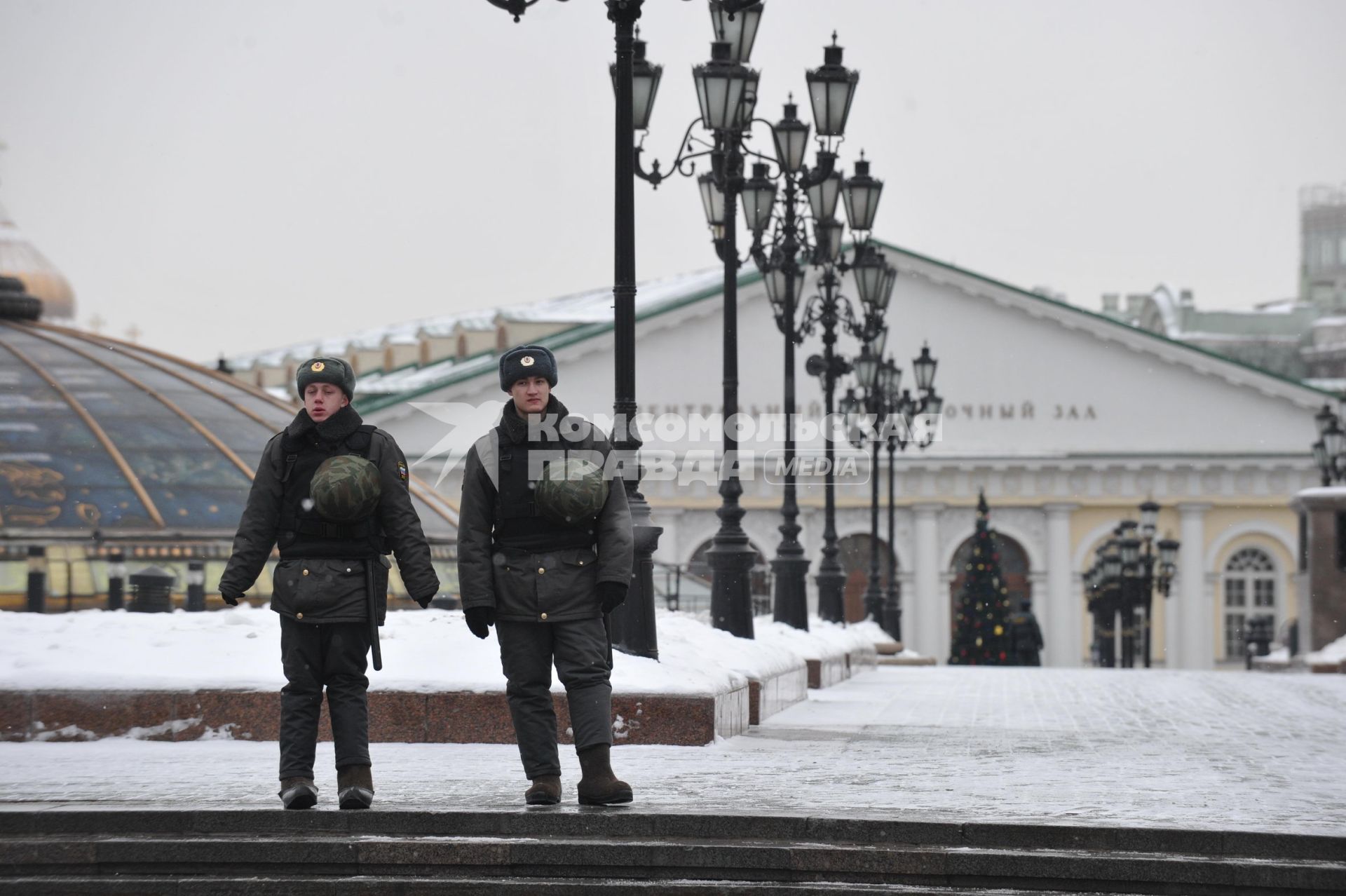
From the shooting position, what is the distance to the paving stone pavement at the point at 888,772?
26.0 feet

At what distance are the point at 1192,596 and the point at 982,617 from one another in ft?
72.8

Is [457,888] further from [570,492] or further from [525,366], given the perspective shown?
[525,366]

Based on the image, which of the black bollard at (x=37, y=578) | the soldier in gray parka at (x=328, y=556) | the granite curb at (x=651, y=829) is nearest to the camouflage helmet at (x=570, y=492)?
the soldier in gray parka at (x=328, y=556)

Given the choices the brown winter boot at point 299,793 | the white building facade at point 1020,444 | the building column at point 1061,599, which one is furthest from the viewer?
the white building facade at point 1020,444

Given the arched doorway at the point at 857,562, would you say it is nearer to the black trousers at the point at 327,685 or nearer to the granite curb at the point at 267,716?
the granite curb at the point at 267,716

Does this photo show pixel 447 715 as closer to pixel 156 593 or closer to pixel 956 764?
pixel 956 764

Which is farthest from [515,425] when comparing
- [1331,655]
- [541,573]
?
[1331,655]

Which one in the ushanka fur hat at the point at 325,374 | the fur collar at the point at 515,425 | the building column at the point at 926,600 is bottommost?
the building column at the point at 926,600

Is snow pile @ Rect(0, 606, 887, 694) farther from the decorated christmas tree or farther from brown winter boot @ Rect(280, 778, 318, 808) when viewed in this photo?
the decorated christmas tree

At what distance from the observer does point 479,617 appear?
301 inches

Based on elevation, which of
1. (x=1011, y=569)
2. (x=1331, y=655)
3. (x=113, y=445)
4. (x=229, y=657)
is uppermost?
(x=113, y=445)

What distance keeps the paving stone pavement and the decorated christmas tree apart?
2593cm

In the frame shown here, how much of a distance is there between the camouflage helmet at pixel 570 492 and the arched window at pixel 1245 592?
5740 centimetres

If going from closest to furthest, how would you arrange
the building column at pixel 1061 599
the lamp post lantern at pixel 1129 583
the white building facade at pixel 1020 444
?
the lamp post lantern at pixel 1129 583 → the building column at pixel 1061 599 → the white building facade at pixel 1020 444
